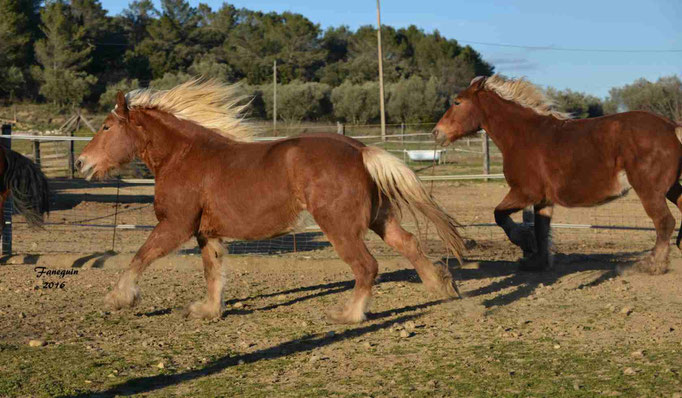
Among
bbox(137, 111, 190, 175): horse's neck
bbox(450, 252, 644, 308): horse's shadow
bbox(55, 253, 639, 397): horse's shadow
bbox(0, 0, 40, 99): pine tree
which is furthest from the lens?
bbox(0, 0, 40, 99): pine tree

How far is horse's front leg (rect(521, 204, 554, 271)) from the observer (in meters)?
8.05

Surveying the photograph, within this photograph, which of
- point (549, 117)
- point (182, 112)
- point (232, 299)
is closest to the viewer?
point (182, 112)

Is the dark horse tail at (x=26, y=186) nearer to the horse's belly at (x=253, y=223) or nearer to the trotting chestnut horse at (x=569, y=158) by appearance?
the horse's belly at (x=253, y=223)

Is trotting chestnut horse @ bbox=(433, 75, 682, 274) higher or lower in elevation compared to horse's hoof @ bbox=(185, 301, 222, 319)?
higher

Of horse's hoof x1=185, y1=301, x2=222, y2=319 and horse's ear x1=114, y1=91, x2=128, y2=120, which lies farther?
horse's ear x1=114, y1=91, x2=128, y2=120

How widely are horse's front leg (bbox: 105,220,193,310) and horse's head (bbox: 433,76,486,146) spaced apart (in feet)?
12.4

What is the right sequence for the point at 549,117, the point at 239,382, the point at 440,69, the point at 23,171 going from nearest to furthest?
1. the point at 239,382
2. the point at 549,117
3. the point at 23,171
4. the point at 440,69

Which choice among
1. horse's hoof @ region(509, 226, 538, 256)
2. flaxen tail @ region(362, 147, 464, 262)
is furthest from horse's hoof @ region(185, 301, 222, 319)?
horse's hoof @ region(509, 226, 538, 256)

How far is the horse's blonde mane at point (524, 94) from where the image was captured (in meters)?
8.23

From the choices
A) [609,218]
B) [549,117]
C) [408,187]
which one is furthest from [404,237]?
[609,218]

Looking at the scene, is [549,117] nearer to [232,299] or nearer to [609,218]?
[232,299]

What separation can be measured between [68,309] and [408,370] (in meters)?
3.60

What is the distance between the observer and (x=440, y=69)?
60.2 meters

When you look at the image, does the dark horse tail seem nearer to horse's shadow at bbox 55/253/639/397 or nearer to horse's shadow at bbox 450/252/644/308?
horse's shadow at bbox 55/253/639/397
